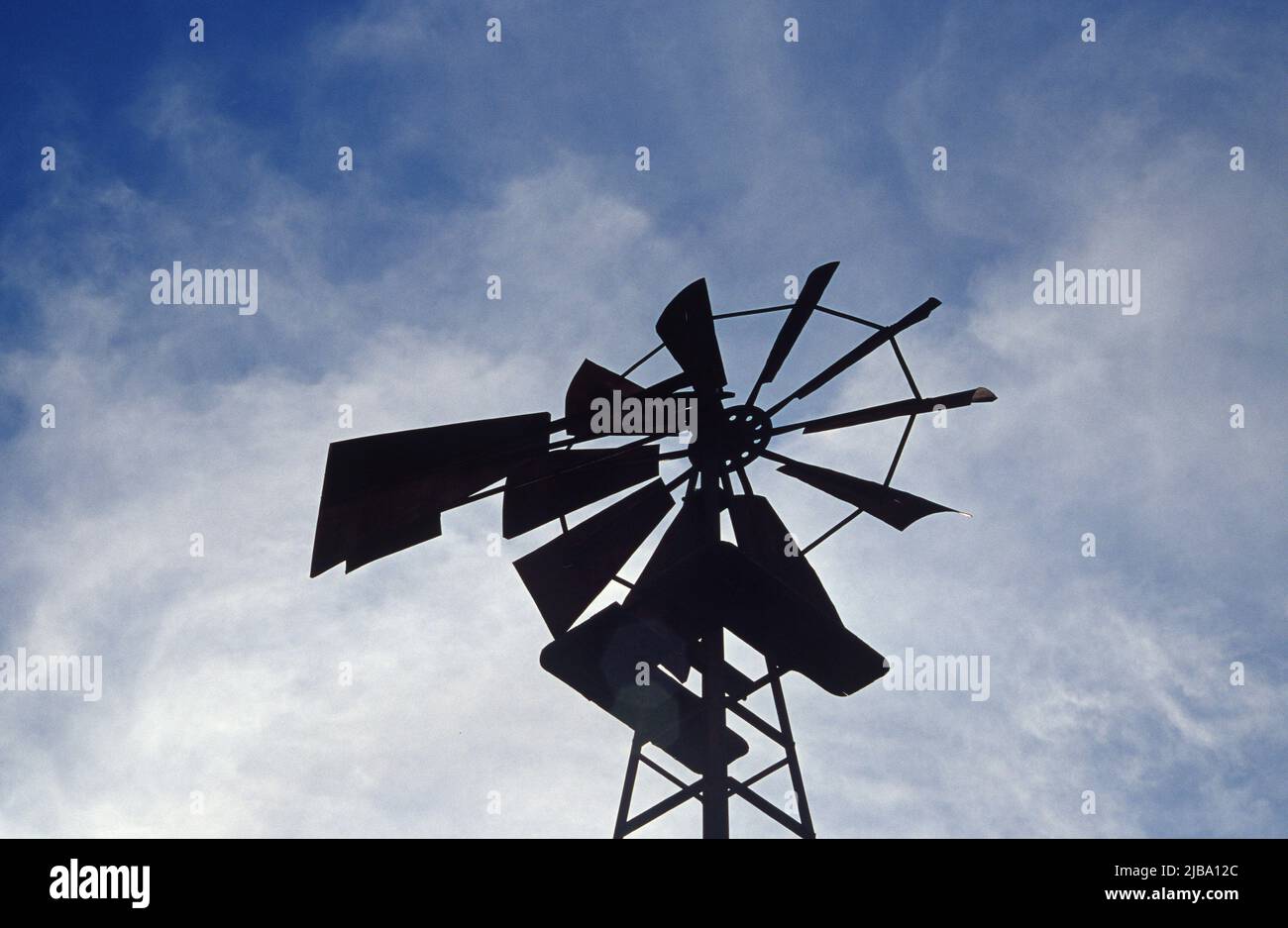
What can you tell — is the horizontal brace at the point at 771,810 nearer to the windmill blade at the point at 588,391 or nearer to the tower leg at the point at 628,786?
the tower leg at the point at 628,786

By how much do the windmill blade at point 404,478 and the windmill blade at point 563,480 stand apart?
0.47 feet

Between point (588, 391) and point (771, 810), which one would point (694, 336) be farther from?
point (771, 810)

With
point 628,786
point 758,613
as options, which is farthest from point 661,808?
point 758,613

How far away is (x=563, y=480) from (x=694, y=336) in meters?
1.68

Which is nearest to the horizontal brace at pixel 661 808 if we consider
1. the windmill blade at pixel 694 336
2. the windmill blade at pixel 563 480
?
the windmill blade at pixel 563 480

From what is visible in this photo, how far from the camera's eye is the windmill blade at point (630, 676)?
796 centimetres

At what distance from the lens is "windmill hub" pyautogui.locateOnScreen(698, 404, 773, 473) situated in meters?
8.85

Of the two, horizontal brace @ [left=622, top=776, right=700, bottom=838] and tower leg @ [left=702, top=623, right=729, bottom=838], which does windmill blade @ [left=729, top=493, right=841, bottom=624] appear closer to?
tower leg @ [left=702, top=623, right=729, bottom=838]

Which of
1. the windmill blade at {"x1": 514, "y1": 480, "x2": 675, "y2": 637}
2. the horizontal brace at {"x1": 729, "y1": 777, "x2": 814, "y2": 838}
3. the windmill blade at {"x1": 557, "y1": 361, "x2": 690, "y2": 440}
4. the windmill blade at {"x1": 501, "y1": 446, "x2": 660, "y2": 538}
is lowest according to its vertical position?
the horizontal brace at {"x1": 729, "y1": 777, "x2": 814, "y2": 838}

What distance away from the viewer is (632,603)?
7.88m

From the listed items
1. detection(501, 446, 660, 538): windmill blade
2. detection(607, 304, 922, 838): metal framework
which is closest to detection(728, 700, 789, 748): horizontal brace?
detection(607, 304, 922, 838): metal framework

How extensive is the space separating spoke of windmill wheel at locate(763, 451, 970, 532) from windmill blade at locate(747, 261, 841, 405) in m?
0.76
